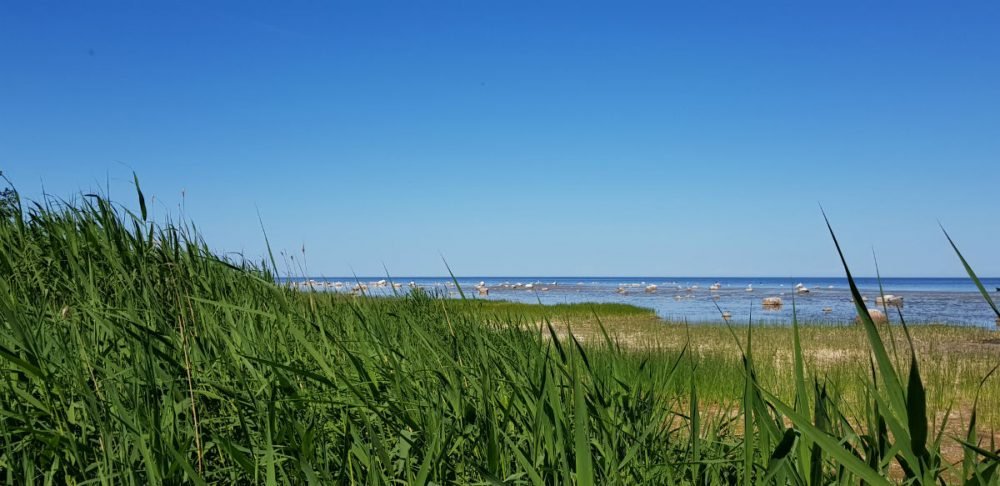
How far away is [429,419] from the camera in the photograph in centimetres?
235

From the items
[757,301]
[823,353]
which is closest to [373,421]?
[823,353]

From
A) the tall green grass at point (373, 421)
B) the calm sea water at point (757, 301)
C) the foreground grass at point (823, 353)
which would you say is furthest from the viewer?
the calm sea water at point (757, 301)

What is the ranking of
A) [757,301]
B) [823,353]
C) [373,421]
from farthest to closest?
[757,301], [823,353], [373,421]

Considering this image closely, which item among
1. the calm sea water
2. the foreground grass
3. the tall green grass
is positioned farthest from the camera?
the calm sea water

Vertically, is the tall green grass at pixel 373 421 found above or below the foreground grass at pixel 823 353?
above

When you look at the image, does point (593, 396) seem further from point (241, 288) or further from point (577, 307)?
point (577, 307)

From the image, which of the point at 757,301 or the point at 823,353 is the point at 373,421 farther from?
the point at 757,301

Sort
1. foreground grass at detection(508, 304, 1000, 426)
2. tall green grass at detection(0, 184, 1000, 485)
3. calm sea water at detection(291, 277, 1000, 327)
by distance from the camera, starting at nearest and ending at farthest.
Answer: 1. tall green grass at detection(0, 184, 1000, 485)
2. foreground grass at detection(508, 304, 1000, 426)
3. calm sea water at detection(291, 277, 1000, 327)

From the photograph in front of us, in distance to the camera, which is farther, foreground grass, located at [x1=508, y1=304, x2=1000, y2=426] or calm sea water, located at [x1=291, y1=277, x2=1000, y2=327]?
calm sea water, located at [x1=291, y1=277, x2=1000, y2=327]

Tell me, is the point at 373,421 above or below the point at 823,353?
above

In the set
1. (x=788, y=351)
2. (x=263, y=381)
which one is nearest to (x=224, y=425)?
(x=263, y=381)

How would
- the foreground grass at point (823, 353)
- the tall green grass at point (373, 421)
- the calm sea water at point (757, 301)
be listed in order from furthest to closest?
the calm sea water at point (757, 301)
the foreground grass at point (823, 353)
the tall green grass at point (373, 421)

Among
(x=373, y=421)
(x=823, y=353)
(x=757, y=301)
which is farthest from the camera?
(x=757, y=301)

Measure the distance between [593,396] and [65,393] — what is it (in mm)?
1972
